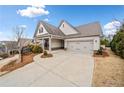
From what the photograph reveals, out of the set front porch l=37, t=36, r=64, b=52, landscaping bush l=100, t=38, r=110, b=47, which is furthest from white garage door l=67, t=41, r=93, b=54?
landscaping bush l=100, t=38, r=110, b=47

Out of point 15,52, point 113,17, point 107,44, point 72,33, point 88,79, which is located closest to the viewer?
point 88,79

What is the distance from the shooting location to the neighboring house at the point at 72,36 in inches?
410

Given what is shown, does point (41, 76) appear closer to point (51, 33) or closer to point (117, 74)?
point (117, 74)

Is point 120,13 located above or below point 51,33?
above

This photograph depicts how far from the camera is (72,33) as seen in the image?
1219cm

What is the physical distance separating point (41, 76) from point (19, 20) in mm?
3429

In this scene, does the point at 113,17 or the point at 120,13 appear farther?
the point at 113,17

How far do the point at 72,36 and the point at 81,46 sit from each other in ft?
5.16

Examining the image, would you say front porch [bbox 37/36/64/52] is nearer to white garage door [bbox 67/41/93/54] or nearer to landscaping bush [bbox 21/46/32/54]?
white garage door [bbox 67/41/93/54]

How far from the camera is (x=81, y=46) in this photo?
1088 centimetres

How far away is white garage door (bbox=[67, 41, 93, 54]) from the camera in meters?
10.4

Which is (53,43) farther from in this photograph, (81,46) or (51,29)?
(81,46)

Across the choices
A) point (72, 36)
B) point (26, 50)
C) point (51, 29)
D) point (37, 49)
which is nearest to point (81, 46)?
point (72, 36)
